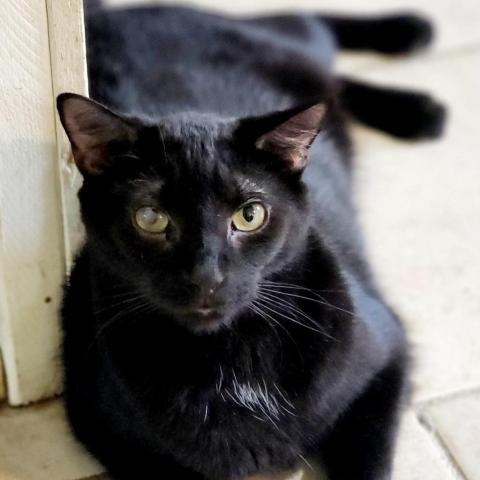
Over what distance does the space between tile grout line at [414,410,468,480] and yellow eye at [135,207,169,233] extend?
1.83 ft

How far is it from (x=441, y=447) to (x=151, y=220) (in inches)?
22.7

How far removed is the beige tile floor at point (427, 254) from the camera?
1.32 m

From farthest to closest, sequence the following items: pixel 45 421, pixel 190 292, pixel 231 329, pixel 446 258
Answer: pixel 446 258 < pixel 45 421 < pixel 231 329 < pixel 190 292

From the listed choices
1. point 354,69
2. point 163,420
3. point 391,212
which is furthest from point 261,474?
point 354,69

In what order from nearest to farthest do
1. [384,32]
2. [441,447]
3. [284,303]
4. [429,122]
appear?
[284,303] → [441,447] → [429,122] → [384,32]

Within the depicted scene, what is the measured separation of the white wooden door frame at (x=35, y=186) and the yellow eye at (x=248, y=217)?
295 millimetres

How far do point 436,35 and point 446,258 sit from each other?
65cm

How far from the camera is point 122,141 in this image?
104cm

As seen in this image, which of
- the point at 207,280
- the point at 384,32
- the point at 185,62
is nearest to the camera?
the point at 207,280

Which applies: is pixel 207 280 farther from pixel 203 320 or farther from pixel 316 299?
pixel 316 299

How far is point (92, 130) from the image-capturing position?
1034 millimetres

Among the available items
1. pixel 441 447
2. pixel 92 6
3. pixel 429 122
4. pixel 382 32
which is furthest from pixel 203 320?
pixel 382 32

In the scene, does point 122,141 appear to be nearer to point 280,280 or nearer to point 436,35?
point 280,280

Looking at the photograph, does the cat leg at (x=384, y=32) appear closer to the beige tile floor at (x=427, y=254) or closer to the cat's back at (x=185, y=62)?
the beige tile floor at (x=427, y=254)
